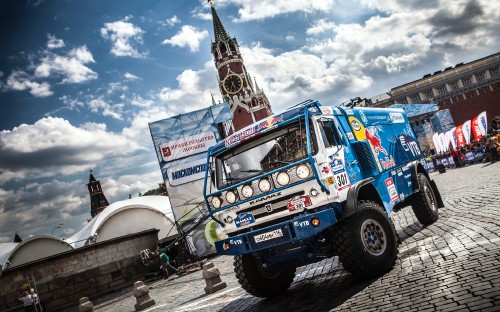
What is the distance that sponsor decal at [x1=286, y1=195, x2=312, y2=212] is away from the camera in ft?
16.3

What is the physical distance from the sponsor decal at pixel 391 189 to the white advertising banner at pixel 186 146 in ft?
42.5

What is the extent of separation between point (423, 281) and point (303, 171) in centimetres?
208

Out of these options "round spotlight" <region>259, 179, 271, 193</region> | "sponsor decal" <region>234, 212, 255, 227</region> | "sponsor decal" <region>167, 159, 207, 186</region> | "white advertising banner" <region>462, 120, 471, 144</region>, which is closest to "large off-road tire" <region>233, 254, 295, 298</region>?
"sponsor decal" <region>234, 212, 255, 227</region>

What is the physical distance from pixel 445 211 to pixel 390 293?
18.2 ft

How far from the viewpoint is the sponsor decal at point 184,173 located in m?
18.2

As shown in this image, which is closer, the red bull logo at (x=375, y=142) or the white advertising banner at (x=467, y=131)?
the red bull logo at (x=375, y=142)

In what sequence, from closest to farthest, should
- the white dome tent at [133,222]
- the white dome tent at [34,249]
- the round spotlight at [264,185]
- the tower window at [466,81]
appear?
the round spotlight at [264,185]
the white dome tent at [133,222]
the white dome tent at [34,249]
the tower window at [466,81]

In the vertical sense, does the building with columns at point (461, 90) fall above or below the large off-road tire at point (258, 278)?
above

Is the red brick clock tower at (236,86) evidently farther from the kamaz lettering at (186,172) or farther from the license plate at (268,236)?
the license plate at (268,236)

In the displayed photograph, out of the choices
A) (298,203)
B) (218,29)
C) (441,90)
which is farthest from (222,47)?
(298,203)

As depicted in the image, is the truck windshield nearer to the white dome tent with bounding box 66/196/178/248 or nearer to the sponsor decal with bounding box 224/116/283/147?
the sponsor decal with bounding box 224/116/283/147

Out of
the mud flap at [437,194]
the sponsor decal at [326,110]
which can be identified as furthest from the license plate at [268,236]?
the mud flap at [437,194]

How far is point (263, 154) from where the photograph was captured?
5664 millimetres

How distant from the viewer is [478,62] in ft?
224
